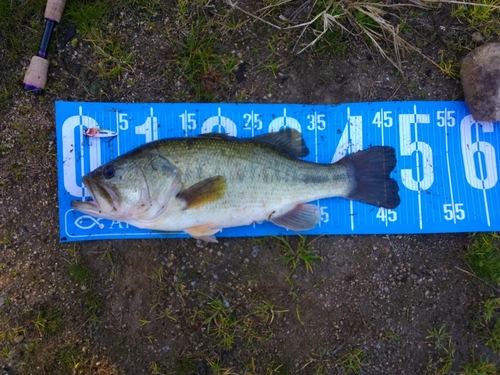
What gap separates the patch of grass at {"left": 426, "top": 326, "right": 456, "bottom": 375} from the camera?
3.71 metres

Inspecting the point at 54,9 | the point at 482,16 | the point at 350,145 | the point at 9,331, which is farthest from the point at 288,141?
Result: the point at 9,331

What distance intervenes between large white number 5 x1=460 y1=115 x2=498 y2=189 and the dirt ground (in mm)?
559

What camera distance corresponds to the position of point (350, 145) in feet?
12.3

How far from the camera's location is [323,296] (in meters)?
3.73

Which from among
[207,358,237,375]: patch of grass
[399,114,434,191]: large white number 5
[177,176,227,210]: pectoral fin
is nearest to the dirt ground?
[207,358,237,375]: patch of grass

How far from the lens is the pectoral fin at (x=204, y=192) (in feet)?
10.2

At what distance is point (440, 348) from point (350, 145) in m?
2.14

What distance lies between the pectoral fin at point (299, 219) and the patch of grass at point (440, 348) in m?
1.64

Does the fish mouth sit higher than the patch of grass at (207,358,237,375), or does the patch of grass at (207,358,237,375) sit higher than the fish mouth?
the fish mouth

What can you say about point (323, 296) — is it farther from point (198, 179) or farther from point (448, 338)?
point (198, 179)

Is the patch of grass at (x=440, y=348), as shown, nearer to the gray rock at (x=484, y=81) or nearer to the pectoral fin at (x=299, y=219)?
the pectoral fin at (x=299, y=219)

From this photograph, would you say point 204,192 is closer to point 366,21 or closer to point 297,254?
point 297,254

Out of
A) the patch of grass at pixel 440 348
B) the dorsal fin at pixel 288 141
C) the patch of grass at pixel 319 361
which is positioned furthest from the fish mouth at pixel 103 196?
the patch of grass at pixel 440 348

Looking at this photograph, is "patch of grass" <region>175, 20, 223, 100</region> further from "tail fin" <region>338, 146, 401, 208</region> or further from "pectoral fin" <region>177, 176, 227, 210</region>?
"tail fin" <region>338, 146, 401, 208</region>
